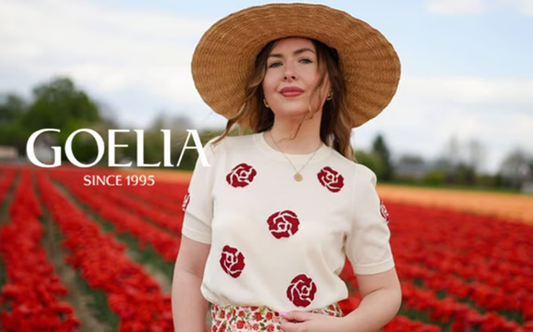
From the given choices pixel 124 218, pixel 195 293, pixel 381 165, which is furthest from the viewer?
pixel 381 165

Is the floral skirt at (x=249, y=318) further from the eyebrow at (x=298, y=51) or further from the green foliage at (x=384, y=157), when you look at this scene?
the green foliage at (x=384, y=157)

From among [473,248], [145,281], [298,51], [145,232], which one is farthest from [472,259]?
[298,51]

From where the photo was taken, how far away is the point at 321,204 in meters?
1.89

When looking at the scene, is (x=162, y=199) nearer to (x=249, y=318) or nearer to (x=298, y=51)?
(x=298, y=51)

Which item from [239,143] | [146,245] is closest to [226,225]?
[239,143]

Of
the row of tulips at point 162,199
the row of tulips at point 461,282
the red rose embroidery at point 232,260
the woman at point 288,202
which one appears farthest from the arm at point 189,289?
the row of tulips at point 162,199

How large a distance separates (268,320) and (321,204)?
34 cm

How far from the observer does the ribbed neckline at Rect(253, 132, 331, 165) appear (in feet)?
6.46

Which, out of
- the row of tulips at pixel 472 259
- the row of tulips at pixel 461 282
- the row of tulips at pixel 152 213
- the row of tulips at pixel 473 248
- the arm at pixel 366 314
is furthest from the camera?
the row of tulips at pixel 152 213

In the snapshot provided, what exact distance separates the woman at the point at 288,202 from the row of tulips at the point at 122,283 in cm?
146

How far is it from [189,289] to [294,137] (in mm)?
525

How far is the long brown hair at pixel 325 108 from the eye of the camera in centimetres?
210

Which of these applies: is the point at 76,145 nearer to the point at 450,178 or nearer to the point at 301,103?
the point at 450,178

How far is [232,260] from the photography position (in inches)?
72.6
